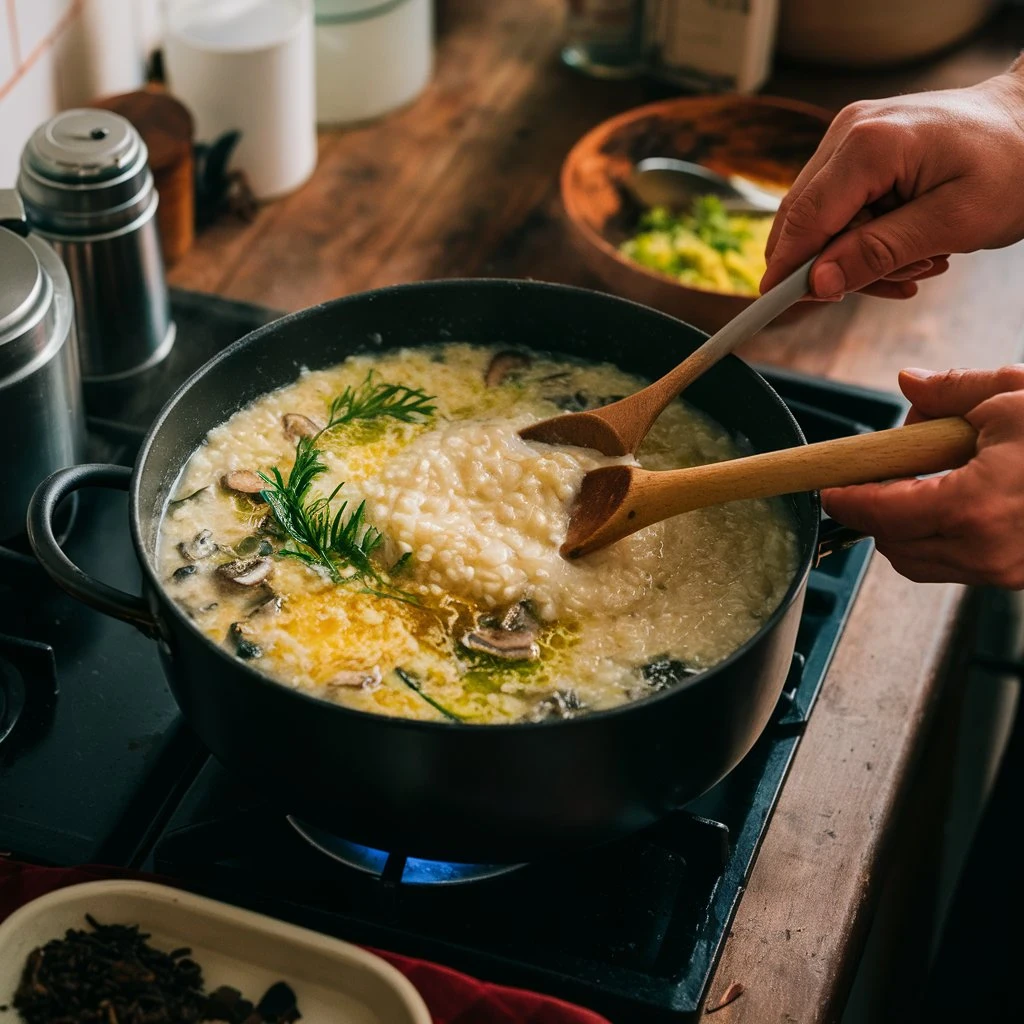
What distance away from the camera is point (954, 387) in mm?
1286

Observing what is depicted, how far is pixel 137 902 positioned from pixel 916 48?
221 cm

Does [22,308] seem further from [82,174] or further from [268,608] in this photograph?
[268,608]

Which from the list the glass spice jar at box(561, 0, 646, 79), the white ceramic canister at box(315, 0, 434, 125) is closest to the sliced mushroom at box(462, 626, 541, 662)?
the white ceramic canister at box(315, 0, 434, 125)

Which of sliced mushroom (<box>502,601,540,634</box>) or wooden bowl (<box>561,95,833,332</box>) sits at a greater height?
sliced mushroom (<box>502,601,540,634</box>)

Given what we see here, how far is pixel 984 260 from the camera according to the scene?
223 centimetres

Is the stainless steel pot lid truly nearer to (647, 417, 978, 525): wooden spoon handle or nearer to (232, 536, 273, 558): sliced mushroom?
(232, 536, 273, 558): sliced mushroom

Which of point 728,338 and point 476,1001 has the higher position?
point 728,338

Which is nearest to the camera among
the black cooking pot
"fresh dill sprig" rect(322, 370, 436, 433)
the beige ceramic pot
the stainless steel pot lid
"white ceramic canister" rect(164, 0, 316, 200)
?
the black cooking pot

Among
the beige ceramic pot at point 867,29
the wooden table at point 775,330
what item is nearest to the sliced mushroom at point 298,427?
the wooden table at point 775,330

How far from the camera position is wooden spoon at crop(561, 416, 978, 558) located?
1.15 m

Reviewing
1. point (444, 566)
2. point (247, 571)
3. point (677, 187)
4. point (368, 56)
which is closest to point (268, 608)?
point (247, 571)

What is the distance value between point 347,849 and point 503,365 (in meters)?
0.59

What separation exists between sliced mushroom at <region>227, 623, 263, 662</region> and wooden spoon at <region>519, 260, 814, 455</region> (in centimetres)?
37

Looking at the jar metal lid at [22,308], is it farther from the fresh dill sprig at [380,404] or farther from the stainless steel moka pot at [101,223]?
the fresh dill sprig at [380,404]
